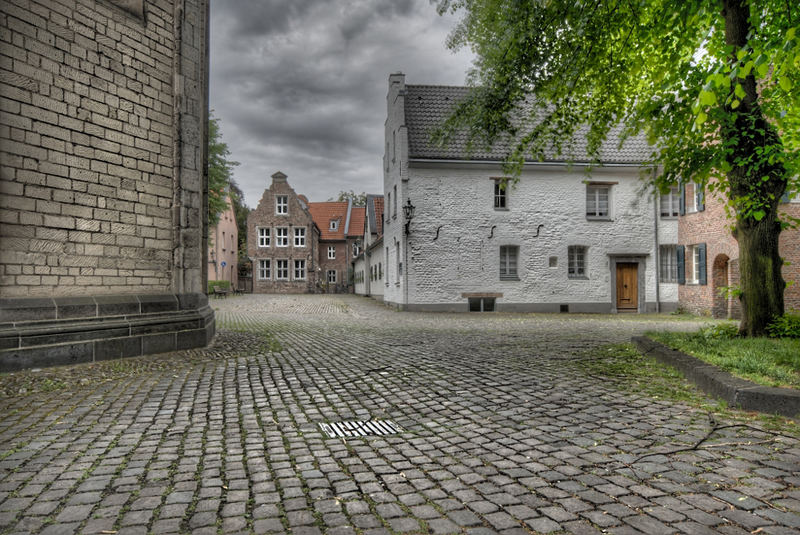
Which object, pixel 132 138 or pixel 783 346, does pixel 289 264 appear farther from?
pixel 783 346

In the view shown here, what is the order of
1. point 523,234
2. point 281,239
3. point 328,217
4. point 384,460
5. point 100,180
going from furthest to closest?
point 328,217 < point 281,239 < point 523,234 < point 100,180 < point 384,460

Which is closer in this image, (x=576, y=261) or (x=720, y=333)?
(x=720, y=333)

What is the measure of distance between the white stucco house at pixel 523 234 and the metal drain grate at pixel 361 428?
49.3ft

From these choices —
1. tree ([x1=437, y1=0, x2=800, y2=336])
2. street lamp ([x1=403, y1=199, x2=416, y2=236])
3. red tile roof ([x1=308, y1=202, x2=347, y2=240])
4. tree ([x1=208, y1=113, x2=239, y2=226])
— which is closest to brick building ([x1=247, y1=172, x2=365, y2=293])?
red tile roof ([x1=308, y1=202, x2=347, y2=240])

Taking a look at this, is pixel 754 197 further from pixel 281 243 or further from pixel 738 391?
pixel 281 243

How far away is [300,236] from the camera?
45938mm

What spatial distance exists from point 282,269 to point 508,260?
98.5 feet

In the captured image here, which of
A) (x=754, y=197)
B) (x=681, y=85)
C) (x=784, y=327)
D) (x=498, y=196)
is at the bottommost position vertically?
(x=784, y=327)

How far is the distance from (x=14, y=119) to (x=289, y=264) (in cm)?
3918

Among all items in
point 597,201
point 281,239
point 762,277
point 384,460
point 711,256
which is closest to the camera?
point 384,460

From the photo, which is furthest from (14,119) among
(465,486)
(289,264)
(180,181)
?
(289,264)

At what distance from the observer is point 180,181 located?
349 inches

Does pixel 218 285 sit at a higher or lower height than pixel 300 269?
lower

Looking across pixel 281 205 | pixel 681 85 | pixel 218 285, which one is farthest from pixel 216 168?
pixel 681 85
